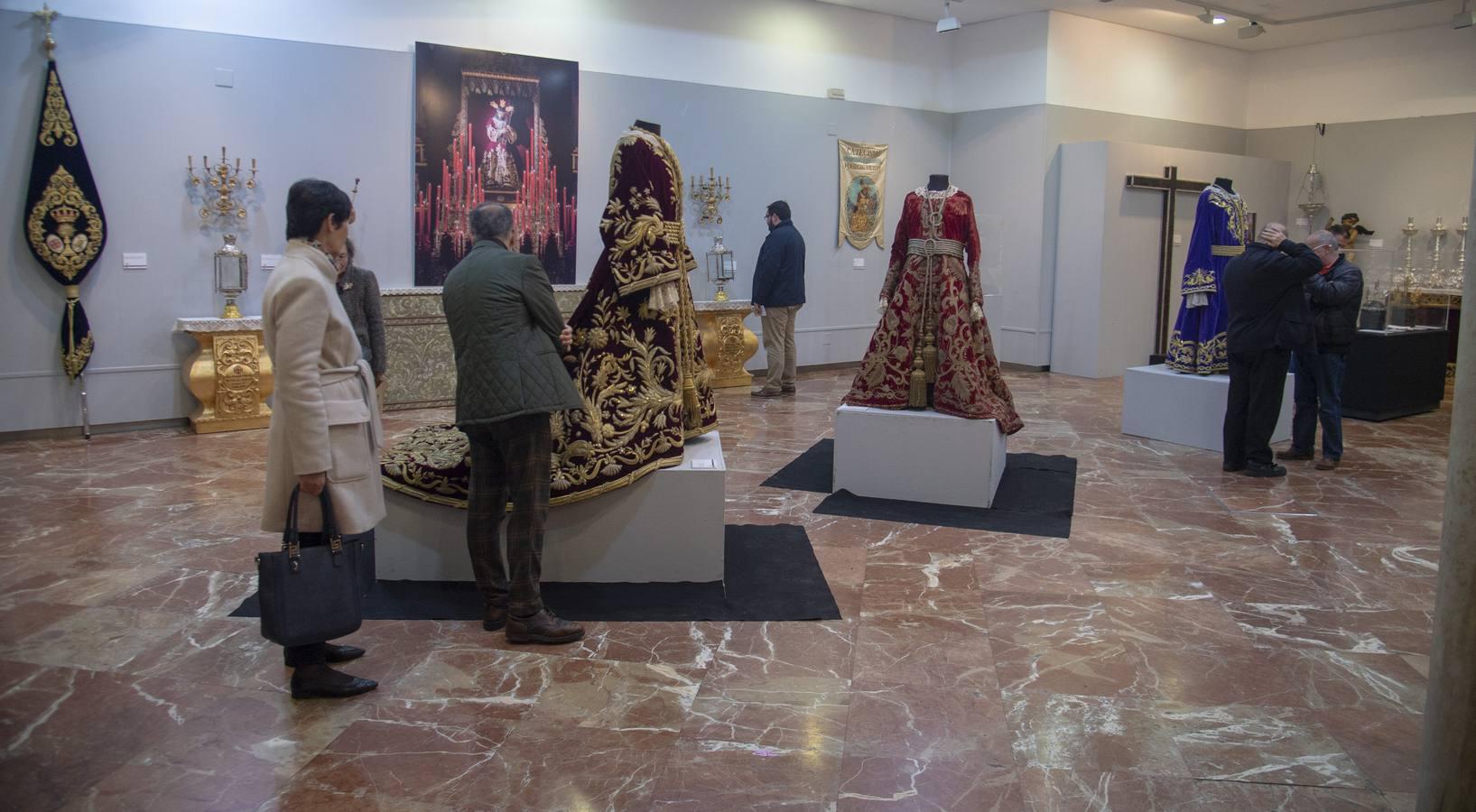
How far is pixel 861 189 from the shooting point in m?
11.3

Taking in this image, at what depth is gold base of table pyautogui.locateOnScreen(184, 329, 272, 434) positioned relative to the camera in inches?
295

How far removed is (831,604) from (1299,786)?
176 centimetres

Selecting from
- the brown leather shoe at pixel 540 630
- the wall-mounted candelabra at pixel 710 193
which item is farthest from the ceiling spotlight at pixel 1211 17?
the brown leather shoe at pixel 540 630

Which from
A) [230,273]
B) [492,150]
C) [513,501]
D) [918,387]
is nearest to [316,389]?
→ [513,501]

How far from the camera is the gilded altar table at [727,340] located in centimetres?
961

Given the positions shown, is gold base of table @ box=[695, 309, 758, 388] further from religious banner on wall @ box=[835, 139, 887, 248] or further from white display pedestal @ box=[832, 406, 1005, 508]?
white display pedestal @ box=[832, 406, 1005, 508]

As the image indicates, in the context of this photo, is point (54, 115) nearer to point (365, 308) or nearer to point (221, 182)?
point (221, 182)

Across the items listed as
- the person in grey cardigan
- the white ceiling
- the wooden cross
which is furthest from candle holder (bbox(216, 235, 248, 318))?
the wooden cross

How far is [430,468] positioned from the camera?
13.6 feet

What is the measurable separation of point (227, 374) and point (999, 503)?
5.47 meters

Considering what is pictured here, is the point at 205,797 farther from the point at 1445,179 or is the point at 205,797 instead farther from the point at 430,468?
the point at 1445,179

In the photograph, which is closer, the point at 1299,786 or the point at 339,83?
the point at 1299,786

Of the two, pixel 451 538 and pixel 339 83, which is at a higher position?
pixel 339 83

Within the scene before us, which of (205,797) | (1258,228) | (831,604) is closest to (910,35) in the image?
(1258,228)
